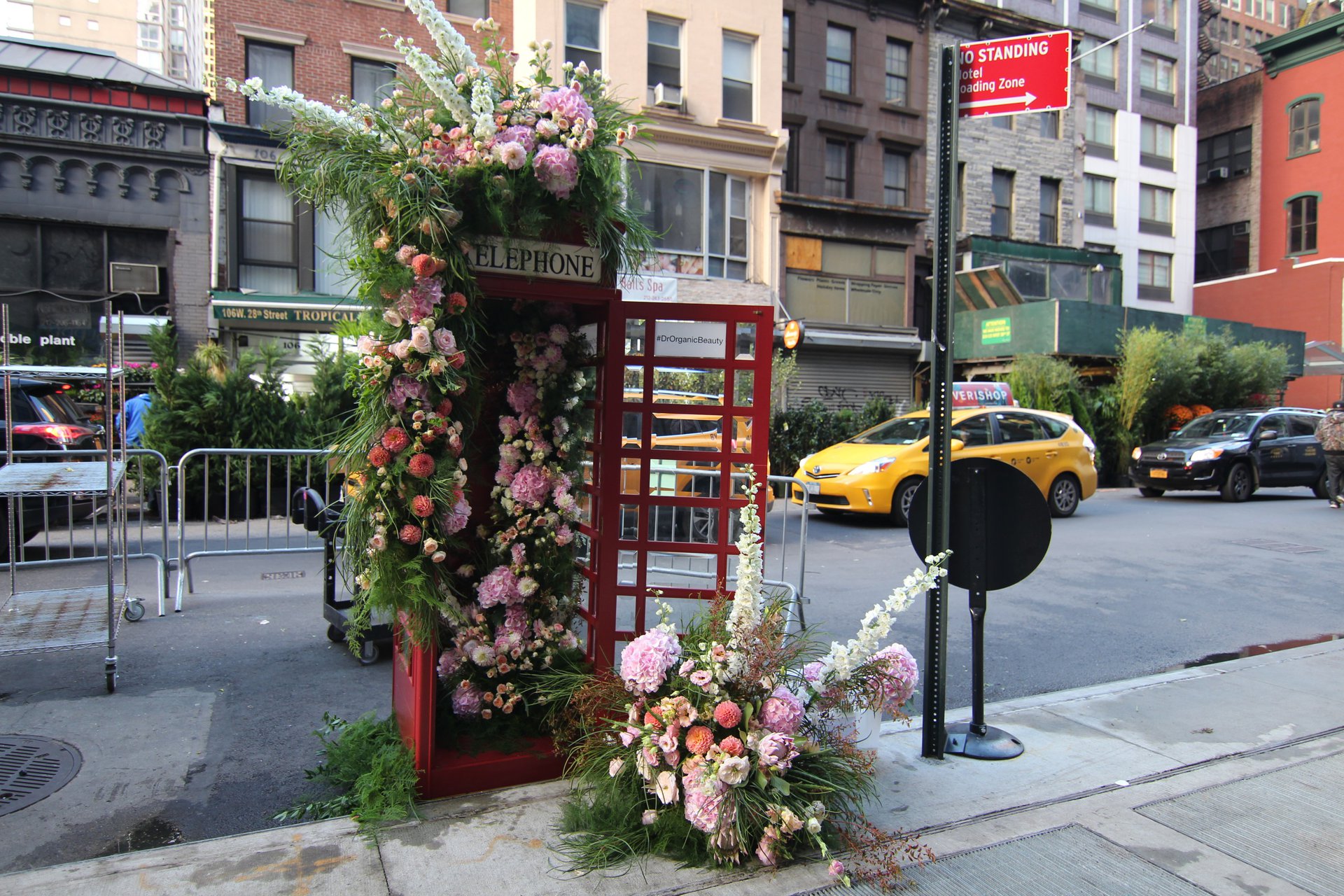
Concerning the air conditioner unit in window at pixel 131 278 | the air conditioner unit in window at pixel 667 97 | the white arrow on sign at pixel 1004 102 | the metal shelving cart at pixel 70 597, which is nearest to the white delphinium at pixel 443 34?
the white arrow on sign at pixel 1004 102

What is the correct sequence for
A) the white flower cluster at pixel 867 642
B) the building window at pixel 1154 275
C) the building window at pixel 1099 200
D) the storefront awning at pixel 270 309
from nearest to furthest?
the white flower cluster at pixel 867 642 → the storefront awning at pixel 270 309 → the building window at pixel 1099 200 → the building window at pixel 1154 275

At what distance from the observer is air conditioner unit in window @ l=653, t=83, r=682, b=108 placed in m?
19.6

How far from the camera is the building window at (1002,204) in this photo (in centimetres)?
2678

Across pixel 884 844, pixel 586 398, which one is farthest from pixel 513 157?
pixel 884 844

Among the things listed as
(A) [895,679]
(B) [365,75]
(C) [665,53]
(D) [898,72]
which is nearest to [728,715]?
(A) [895,679]

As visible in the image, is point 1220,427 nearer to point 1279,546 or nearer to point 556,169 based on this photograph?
point 1279,546

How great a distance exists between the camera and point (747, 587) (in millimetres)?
3473

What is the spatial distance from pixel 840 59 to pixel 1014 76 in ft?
72.6

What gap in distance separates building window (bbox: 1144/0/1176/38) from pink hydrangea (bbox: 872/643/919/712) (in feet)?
117

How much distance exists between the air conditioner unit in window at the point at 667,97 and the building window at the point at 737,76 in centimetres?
142

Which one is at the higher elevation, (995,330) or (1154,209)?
(1154,209)

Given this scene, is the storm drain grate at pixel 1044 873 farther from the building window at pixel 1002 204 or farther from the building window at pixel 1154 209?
the building window at pixel 1154 209

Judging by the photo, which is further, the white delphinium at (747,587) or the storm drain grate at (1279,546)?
the storm drain grate at (1279,546)

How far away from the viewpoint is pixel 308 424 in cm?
1238
